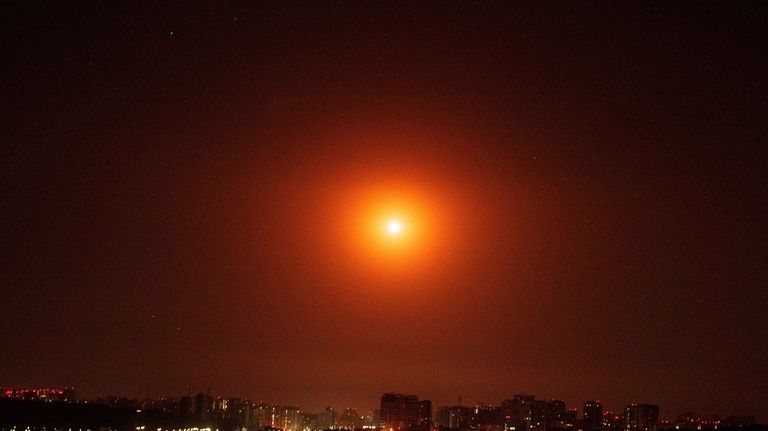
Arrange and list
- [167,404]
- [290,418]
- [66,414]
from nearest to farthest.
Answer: [66,414] < [167,404] < [290,418]

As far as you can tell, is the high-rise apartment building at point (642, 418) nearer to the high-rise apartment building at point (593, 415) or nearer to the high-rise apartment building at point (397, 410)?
the high-rise apartment building at point (593, 415)

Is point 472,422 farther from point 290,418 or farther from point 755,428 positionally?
point 755,428

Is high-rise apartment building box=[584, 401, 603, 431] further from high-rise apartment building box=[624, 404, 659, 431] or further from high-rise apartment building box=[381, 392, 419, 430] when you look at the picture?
high-rise apartment building box=[381, 392, 419, 430]

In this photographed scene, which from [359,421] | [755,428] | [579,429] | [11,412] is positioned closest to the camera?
[11,412]

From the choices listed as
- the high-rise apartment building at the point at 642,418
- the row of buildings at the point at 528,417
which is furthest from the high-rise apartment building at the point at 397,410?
the high-rise apartment building at the point at 642,418

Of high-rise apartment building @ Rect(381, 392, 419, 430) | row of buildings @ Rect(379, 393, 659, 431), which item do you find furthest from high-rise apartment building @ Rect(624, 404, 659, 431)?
high-rise apartment building @ Rect(381, 392, 419, 430)

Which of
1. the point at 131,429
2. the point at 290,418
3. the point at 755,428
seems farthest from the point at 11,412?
the point at 290,418

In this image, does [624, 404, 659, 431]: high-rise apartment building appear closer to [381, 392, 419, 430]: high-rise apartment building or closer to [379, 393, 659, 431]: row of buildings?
[379, 393, 659, 431]: row of buildings

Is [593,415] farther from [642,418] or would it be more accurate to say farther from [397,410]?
[397,410]

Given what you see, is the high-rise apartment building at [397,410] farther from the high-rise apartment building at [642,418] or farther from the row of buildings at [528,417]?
the high-rise apartment building at [642,418]

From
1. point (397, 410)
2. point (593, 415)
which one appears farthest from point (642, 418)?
point (397, 410)

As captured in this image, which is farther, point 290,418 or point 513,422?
point 290,418
